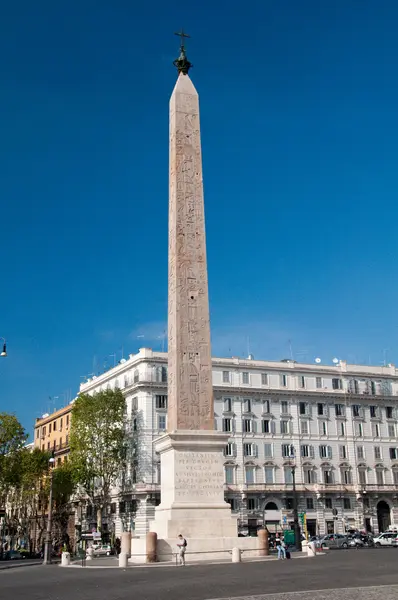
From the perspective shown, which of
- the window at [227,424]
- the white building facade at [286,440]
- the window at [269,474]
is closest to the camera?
the white building facade at [286,440]

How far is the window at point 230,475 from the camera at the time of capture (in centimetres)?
6359

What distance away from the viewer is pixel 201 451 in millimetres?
26547

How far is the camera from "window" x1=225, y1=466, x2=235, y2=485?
209ft

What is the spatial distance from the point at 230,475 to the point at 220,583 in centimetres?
4779

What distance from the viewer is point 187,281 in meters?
28.5

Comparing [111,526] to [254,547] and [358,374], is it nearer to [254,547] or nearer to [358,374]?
[358,374]

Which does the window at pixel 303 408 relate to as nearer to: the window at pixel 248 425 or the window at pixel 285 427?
the window at pixel 285 427

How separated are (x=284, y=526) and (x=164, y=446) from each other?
4052cm

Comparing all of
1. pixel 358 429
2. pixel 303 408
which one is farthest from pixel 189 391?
pixel 358 429

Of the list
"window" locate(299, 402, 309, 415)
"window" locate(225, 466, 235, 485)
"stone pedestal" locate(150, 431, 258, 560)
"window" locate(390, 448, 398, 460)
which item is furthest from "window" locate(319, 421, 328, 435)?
"stone pedestal" locate(150, 431, 258, 560)

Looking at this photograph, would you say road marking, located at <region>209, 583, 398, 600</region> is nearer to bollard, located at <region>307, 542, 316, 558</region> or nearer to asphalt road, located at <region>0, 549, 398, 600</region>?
asphalt road, located at <region>0, 549, 398, 600</region>

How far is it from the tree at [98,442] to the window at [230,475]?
946 centimetres

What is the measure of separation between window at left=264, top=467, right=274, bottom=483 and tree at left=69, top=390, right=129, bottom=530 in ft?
43.3

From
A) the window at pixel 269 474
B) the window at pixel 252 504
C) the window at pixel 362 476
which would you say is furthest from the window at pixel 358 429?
the window at pixel 252 504
